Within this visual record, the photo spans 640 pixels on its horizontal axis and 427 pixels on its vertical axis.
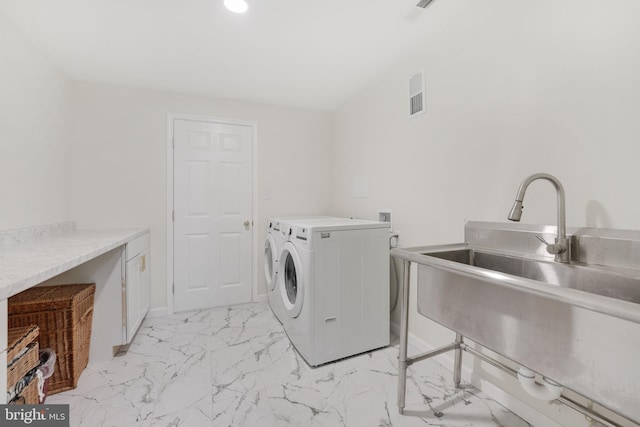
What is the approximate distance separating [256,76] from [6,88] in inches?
63.6

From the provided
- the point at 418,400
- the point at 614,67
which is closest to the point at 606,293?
the point at 614,67

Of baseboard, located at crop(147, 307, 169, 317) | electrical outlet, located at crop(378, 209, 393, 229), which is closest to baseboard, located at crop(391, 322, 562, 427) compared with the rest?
electrical outlet, located at crop(378, 209, 393, 229)

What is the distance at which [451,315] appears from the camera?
1112 millimetres

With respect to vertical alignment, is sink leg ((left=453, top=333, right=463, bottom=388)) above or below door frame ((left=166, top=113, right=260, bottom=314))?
below

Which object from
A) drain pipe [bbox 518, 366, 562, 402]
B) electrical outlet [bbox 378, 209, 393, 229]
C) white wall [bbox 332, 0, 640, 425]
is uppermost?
white wall [bbox 332, 0, 640, 425]

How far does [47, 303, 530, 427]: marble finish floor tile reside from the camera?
4.48ft

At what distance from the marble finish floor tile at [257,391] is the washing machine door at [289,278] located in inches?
13.1

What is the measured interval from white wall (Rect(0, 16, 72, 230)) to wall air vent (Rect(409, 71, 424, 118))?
262 cm

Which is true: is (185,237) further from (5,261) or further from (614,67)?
(614,67)

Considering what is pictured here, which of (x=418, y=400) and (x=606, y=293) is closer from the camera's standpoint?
(x=606, y=293)

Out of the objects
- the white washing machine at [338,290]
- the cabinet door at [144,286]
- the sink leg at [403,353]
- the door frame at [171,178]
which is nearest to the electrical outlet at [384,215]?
the white washing machine at [338,290]

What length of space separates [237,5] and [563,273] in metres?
2.11

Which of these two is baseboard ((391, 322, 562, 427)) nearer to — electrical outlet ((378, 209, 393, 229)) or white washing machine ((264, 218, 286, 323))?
electrical outlet ((378, 209, 393, 229))

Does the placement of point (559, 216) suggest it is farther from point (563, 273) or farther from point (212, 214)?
point (212, 214)
